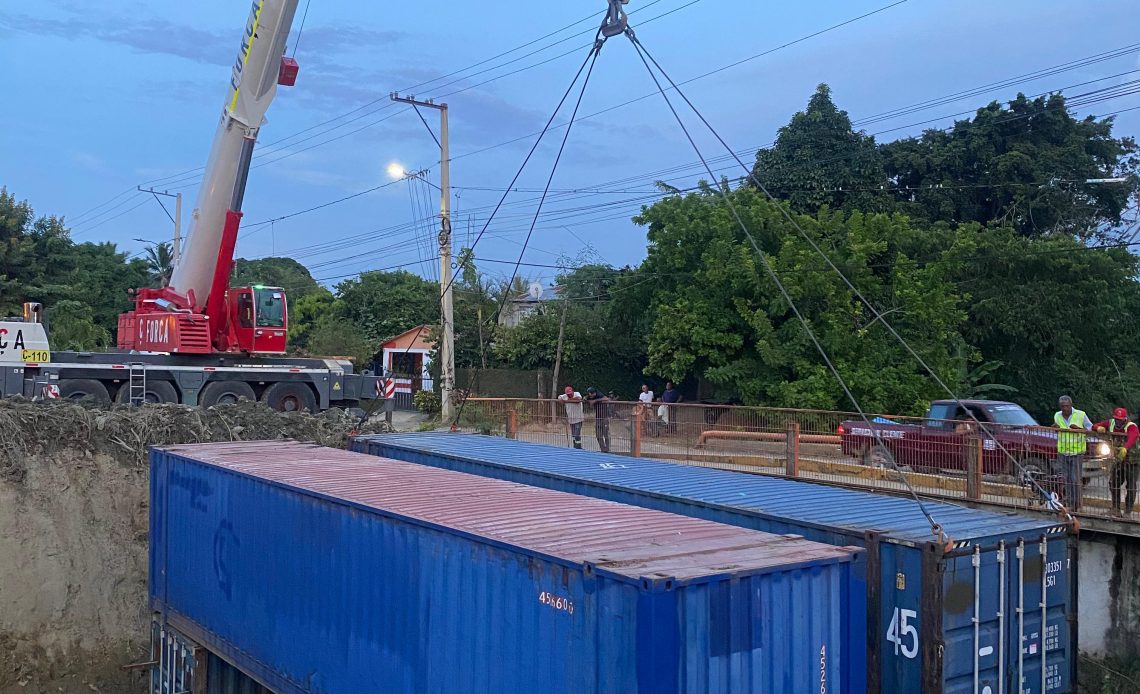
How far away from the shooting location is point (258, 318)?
21.0m

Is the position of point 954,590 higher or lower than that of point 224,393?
lower

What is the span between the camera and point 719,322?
85.1ft

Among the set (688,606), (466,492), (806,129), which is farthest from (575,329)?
(688,606)

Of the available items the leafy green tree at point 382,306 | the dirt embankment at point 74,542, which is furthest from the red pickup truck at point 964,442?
the leafy green tree at point 382,306

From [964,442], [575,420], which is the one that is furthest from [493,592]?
[575,420]

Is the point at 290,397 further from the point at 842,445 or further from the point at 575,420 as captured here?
the point at 842,445

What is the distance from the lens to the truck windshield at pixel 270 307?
21.0 meters

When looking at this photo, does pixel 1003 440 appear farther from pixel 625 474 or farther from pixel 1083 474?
pixel 625 474

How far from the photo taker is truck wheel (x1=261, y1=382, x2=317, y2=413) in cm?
2081

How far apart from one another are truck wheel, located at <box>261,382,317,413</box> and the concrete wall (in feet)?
51.2

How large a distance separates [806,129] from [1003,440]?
21.7 meters

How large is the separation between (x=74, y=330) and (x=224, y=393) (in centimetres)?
1754

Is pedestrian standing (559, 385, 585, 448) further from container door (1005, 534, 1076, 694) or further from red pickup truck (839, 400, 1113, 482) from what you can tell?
container door (1005, 534, 1076, 694)

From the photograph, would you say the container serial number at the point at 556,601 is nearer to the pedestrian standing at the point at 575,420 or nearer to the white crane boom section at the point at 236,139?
the pedestrian standing at the point at 575,420
